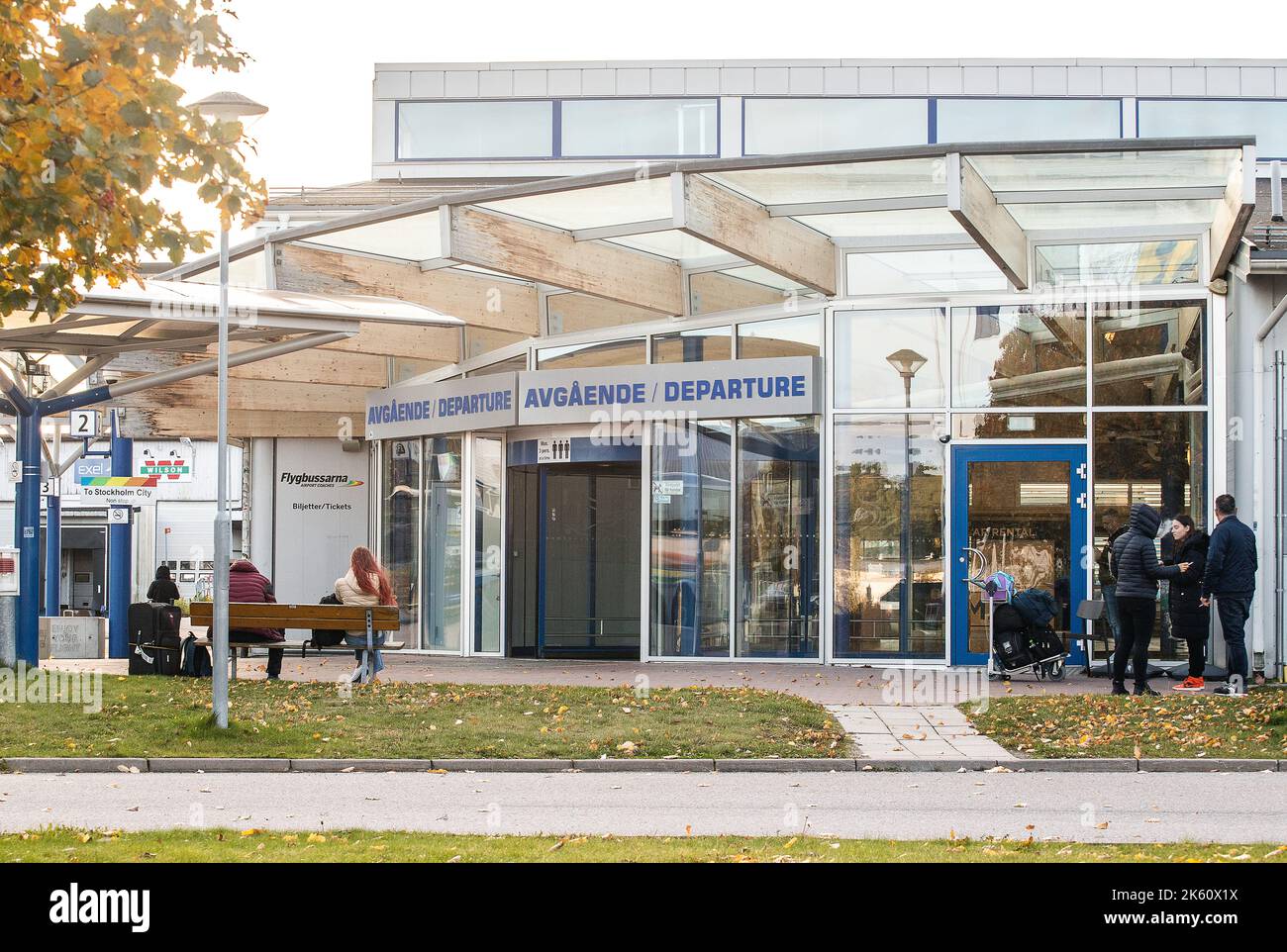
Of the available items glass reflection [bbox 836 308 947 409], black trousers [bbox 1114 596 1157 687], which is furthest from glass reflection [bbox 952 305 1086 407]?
black trousers [bbox 1114 596 1157 687]

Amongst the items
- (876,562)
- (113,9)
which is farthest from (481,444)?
(113,9)

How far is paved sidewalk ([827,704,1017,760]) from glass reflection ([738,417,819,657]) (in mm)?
3771

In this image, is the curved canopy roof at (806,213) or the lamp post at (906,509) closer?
the curved canopy roof at (806,213)

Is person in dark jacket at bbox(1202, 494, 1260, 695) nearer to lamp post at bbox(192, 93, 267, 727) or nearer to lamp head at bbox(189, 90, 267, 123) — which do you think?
lamp post at bbox(192, 93, 267, 727)

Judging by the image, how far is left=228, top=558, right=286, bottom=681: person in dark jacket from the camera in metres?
14.9

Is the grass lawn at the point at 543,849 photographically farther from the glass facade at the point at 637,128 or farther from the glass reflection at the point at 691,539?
the glass facade at the point at 637,128

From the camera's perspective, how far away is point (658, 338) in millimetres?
18203

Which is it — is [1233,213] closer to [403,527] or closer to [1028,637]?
[1028,637]

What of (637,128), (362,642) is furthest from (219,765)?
(637,128)

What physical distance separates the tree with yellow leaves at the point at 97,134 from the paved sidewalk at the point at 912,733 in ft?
19.0

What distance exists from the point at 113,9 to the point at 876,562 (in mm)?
10983

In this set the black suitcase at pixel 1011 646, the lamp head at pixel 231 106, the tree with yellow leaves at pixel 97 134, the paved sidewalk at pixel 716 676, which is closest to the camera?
the tree with yellow leaves at pixel 97 134

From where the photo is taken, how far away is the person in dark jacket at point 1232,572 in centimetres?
1355

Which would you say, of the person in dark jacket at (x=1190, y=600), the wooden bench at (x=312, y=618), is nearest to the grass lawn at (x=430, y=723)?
the wooden bench at (x=312, y=618)
